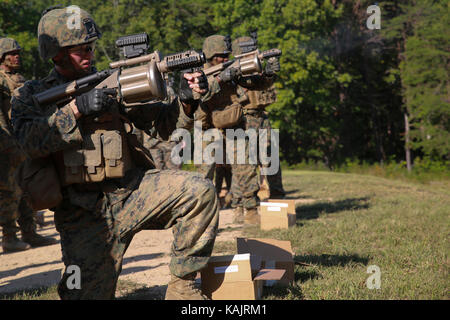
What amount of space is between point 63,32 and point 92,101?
717mm

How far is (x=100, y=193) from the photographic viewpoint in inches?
154

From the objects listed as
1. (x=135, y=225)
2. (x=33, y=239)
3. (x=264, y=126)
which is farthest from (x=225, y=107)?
(x=135, y=225)

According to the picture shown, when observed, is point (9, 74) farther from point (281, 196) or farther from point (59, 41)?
point (281, 196)

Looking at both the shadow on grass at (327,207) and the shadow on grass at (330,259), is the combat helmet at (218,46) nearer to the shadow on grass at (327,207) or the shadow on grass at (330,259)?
the shadow on grass at (327,207)

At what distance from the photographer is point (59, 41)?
3.89 meters

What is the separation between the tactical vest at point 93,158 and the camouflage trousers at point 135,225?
0.22 metres

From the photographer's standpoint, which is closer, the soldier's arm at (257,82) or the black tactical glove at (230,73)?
the black tactical glove at (230,73)

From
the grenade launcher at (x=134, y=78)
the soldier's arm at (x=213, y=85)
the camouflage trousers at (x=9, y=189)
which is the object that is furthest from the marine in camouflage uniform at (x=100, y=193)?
the soldier's arm at (x=213, y=85)

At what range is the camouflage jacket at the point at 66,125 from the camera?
11.7 feet

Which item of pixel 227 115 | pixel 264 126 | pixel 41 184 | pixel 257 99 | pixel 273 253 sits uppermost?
pixel 257 99

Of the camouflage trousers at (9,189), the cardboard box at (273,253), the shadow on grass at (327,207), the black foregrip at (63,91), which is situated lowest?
the shadow on grass at (327,207)

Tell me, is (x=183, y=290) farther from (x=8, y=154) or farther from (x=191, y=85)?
(x=8, y=154)

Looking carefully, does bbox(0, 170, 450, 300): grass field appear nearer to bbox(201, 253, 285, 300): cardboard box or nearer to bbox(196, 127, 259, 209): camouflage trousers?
bbox(201, 253, 285, 300): cardboard box
